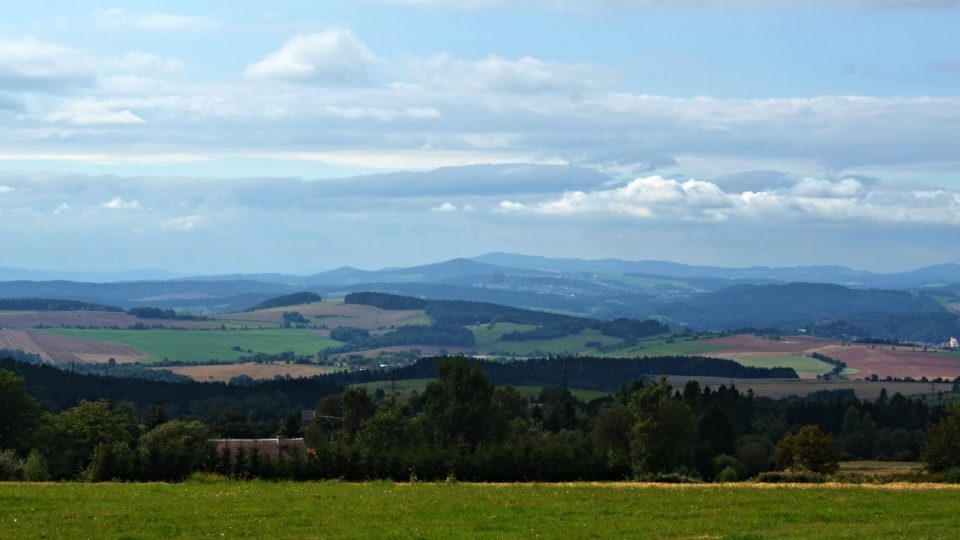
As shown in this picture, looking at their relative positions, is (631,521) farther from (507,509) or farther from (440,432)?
(440,432)

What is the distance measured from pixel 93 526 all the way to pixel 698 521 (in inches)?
537

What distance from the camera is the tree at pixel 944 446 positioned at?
8469cm

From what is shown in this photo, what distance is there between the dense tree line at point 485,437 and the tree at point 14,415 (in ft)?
0.29

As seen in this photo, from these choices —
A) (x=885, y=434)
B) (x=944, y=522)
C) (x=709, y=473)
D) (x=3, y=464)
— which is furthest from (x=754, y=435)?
(x=944, y=522)

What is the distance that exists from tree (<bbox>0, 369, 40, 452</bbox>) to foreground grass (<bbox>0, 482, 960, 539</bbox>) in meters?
44.5

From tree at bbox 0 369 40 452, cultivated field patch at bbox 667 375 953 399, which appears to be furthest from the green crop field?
tree at bbox 0 369 40 452

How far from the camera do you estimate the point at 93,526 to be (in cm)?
2822

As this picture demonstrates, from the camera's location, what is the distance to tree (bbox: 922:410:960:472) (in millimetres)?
84688

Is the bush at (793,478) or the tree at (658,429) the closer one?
the bush at (793,478)

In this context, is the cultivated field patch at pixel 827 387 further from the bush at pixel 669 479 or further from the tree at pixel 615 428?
the bush at pixel 669 479

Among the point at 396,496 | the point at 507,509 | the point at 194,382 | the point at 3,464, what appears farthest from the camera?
the point at 194,382

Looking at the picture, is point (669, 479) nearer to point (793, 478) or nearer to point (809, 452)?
point (793, 478)

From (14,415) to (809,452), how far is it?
170ft

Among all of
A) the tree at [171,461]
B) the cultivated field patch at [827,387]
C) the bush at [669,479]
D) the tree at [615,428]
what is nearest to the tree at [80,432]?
the tree at [171,461]
